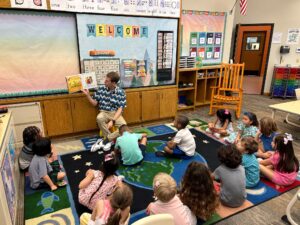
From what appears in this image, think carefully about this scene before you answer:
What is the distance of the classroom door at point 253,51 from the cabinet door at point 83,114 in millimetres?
5208

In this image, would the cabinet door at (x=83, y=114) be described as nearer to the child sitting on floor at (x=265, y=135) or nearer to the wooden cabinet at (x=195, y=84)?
the wooden cabinet at (x=195, y=84)

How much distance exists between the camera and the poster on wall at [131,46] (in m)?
3.43

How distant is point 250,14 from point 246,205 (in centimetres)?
604

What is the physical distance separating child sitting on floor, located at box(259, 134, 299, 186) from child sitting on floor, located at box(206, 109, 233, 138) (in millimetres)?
1198

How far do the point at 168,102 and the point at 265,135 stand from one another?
6.07 feet

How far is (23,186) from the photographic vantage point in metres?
2.48

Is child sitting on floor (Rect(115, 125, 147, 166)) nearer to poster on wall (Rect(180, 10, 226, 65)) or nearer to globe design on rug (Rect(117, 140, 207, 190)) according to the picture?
globe design on rug (Rect(117, 140, 207, 190))

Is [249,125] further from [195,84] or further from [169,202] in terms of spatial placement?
[169,202]

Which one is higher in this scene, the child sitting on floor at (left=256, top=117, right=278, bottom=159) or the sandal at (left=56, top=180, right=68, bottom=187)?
the child sitting on floor at (left=256, top=117, right=278, bottom=159)

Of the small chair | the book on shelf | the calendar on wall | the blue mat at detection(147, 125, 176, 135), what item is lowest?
the blue mat at detection(147, 125, 176, 135)

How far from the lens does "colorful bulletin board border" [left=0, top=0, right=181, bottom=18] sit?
2902 millimetres

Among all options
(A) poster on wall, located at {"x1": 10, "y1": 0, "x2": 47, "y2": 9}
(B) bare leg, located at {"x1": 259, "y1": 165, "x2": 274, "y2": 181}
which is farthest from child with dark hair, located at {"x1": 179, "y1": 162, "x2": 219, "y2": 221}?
(A) poster on wall, located at {"x1": 10, "y1": 0, "x2": 47, "y2": 9}

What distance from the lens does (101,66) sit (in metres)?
3.62

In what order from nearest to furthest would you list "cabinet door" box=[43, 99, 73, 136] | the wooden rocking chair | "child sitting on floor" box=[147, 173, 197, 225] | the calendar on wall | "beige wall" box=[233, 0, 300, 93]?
"child sitting on floor" box=[147, 173, 197, 225] → "cabinet door" box=[43, 99, 73, 136] → the calendar on wall → the wooden rocking chair → "beige wall" box=[233, 0, 300, 93]
